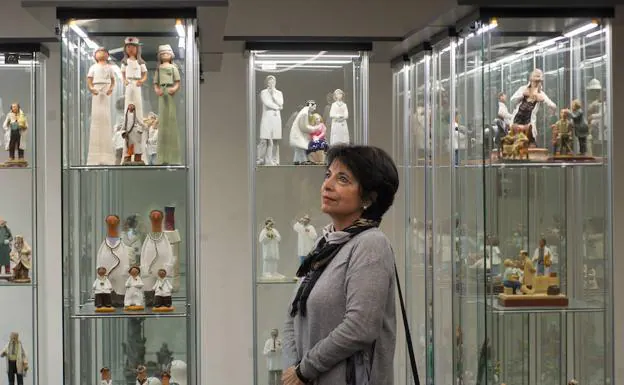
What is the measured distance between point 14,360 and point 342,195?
3.07 meters

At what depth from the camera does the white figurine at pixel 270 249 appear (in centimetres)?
543

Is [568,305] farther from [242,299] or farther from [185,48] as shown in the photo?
[242,299]

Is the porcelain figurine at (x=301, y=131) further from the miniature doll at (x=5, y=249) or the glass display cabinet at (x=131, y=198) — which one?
the miniature doll at (x=5, y=249)

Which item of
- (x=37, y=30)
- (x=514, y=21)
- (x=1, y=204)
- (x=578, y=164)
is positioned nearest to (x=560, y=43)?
(x=514, y=21)

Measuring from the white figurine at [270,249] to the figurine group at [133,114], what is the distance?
137 cm

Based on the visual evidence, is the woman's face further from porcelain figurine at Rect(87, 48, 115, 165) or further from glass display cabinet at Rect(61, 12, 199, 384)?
porcelain figurine at Rect(87, 48, 115, 165)

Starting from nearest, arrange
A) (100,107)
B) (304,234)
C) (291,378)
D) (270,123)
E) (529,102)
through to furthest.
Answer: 1. (291,378)
2. (100,107)
3. (529,102)
4. (270,123)
5. (304,234)

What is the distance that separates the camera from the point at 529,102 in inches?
174

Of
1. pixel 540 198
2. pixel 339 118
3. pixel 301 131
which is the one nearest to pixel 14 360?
pixel 301 131

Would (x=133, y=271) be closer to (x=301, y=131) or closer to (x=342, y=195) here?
(x=342, y=195)

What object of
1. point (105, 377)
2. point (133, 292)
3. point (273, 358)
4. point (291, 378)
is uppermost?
point (133, 292)

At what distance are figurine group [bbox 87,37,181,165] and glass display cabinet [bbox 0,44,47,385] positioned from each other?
4.64 feet

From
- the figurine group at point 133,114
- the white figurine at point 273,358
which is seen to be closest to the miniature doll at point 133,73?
the figurine group at point 133,114

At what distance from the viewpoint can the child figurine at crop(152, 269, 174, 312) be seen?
4.14 metres
